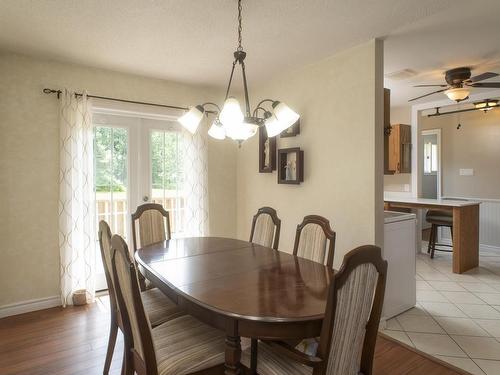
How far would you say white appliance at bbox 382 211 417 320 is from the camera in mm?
2808

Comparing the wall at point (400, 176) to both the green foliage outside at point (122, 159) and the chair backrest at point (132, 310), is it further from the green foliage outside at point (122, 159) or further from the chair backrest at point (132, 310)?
the chair backrest at point (132, 310)

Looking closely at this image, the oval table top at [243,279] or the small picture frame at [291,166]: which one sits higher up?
the small picture frame at [291,166]

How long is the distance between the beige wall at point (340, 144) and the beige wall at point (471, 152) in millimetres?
2815

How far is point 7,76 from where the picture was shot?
2.93 metres

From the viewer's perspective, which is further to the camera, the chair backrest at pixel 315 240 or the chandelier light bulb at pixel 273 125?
the chair backrest at pixel 315 240

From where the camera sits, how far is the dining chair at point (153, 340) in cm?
138

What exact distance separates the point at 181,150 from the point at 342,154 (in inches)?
80.2

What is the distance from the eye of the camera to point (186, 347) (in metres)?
1.57

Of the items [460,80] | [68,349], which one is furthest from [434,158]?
[68,349]

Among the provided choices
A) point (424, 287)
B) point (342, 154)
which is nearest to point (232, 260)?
point (342, 154)

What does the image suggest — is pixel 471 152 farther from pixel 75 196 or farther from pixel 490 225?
pixel 75 196

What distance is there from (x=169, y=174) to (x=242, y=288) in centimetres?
257

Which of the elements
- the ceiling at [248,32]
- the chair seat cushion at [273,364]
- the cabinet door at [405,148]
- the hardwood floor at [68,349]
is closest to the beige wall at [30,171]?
the ceiling at [248,32]

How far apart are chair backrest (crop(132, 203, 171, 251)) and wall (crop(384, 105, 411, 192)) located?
13.8 ft
